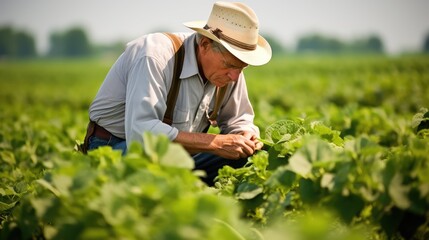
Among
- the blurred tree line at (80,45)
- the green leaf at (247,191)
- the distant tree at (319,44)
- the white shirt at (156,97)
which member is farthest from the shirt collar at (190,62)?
the distant tree at (319,44)

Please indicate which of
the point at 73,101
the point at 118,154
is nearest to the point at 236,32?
the point at 118,154

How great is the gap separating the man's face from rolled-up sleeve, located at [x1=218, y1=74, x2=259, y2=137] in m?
0.41

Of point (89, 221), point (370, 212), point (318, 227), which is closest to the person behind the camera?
point (318, 227)

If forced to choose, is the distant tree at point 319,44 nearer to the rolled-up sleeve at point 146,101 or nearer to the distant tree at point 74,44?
the distant tree at point 74,44

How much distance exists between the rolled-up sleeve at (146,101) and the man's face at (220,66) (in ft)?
0.99

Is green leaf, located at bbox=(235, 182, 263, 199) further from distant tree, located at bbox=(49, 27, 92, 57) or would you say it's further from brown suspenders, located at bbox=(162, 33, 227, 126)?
distant tree, located at bbox=(49, 27, 92, 57)

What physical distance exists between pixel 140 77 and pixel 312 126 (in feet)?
3.31

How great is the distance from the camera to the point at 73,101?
18.2 meters

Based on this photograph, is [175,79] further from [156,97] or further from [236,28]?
[236,28]

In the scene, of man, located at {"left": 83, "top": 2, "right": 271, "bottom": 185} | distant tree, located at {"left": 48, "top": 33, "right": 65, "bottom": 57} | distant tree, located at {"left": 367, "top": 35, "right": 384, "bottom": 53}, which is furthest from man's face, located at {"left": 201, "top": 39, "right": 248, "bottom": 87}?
distant tree, located at {"left": 48, "top": 33, "right": 65, "bottom": 57}

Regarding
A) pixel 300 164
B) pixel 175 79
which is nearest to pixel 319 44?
pixel 175 79

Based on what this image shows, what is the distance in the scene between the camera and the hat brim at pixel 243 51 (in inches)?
127

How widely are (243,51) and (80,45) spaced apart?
136 m

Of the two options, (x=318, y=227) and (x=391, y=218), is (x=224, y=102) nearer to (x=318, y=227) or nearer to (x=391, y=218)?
(x=391, y=218)
